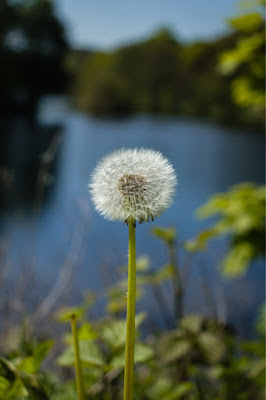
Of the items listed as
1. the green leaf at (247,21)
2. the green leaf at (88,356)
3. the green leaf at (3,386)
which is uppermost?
the green leaf at (247,21)

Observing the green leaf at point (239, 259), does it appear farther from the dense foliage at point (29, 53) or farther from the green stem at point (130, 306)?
the dense foliage at point (29, 53)

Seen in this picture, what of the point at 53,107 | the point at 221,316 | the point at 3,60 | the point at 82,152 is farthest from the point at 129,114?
the point at 221,316

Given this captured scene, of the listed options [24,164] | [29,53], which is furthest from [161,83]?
[24,164]

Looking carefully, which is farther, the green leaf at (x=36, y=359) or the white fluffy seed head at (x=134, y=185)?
the green leaf at (x=36, y=359)

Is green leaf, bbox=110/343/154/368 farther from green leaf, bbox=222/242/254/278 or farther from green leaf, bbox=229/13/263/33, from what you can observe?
green leaf, bbox=229/13/263/33

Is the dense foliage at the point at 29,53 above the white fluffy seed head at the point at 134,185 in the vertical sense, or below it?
above

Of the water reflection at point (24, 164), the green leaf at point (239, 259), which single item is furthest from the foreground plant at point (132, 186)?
the green leaf at point (239, 259)

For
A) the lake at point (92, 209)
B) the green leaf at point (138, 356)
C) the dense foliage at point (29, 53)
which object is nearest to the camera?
the green leaf at point (138, 356)

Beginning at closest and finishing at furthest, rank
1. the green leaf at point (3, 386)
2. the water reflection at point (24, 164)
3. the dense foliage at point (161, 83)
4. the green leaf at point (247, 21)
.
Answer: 1. the green leaf at point (3, 386)
2. the green leaf at point (247, 21)
3. the water reflection at point (24, 164)
4. the dense foliage at point (161, 83)
